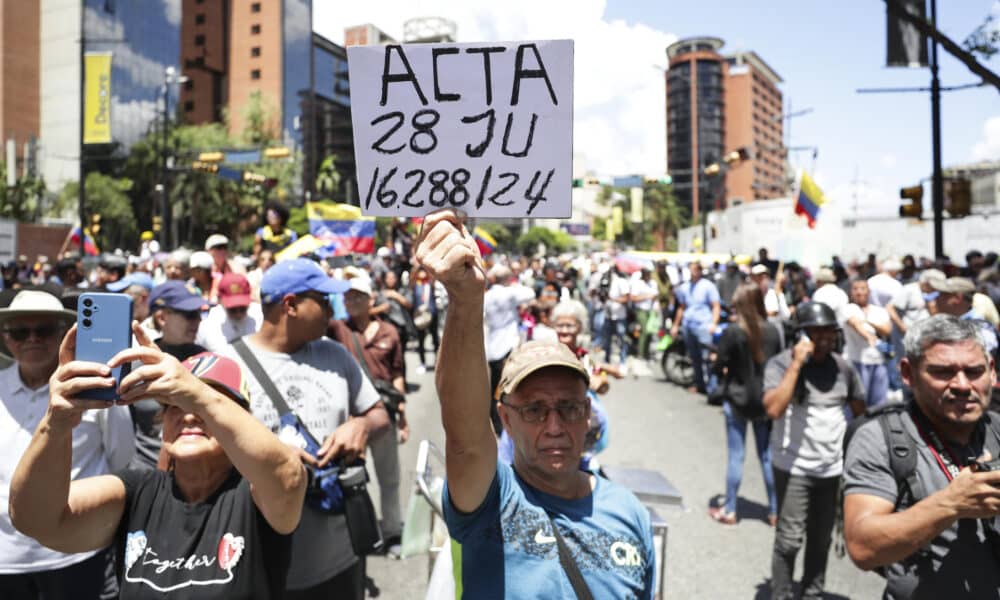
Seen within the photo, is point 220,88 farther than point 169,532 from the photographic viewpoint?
Yes

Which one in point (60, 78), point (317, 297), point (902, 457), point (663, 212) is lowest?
point (902, 457)

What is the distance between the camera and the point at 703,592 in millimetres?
4781

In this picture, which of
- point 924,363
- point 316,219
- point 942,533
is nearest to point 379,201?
point 924,363


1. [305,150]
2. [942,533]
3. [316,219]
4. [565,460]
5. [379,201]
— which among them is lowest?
[942,533]

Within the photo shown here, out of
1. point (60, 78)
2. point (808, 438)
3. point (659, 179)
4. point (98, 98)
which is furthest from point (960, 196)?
point (60, 78)

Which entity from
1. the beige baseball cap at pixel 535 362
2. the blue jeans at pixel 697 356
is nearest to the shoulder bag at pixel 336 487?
the beige baseball cap at pixel 535 362

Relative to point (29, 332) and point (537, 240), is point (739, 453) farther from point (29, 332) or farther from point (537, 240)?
point (537, 240)

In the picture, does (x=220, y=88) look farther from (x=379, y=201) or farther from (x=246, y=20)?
(x=379, y=201)

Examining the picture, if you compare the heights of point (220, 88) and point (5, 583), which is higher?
point (220, 88)

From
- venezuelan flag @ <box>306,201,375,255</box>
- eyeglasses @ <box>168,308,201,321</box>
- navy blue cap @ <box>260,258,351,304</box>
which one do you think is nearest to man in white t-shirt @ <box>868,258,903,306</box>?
venezuelan flag @ <box>306,201,375,255</box>

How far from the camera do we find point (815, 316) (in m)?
4.49

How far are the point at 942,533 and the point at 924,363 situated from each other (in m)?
0.56

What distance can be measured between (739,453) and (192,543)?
4.99 meters

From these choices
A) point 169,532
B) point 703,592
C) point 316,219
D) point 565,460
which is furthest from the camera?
point 316,219
